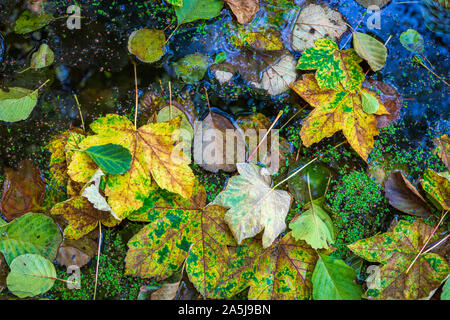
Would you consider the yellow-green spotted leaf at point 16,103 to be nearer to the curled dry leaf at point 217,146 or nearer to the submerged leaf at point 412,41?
the curled dry leaf at point 217,146

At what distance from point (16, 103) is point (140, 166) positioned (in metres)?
0.53

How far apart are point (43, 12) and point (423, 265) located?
A: 5.18 ft

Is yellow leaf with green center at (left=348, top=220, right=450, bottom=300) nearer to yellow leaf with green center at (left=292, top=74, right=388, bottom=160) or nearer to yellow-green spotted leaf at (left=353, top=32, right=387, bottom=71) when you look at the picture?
yellow leaf with green center at (left=292, top=74, right=388, bottom=160)

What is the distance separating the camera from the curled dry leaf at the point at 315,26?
3.85 feet

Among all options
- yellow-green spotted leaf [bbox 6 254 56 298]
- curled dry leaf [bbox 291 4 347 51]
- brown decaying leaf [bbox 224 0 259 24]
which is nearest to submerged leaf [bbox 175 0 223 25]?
brown decaying leaf [bbox 224 0 259 24]

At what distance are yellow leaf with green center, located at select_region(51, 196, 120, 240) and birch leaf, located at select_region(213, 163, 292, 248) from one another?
1.30 feet

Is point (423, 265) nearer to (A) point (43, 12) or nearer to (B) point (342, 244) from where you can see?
(B) point (342, 244)

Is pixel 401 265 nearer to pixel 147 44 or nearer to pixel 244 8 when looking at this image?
pixel 244 8

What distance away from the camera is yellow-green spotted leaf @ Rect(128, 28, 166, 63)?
3.87 feet

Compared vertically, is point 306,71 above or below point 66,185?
above

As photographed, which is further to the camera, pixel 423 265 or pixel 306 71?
pixel 306 71

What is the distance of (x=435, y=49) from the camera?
121cm
